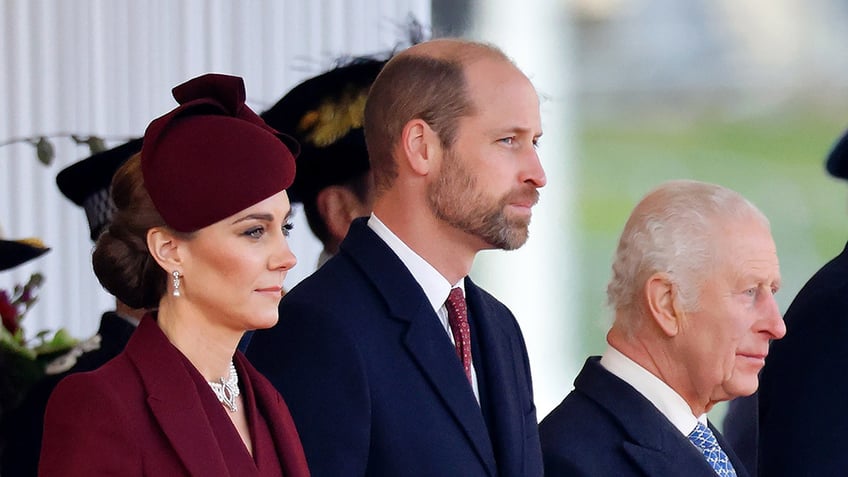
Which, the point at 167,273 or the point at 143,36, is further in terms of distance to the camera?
the point at 143,36

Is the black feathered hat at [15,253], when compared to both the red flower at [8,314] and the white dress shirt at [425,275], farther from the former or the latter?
the white dress shirt at [425,275]

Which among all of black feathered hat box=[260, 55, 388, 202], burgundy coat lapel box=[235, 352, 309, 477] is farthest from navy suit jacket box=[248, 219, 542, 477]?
black feathered hat box=[260, 55, 388, 202]

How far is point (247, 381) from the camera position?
2148 millimetres

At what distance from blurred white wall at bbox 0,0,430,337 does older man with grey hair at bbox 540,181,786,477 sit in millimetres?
2029

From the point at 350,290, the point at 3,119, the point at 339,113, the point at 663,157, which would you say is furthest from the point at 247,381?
the point at 663,157

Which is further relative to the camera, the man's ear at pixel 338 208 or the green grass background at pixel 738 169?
the green grass background at pixel 738 169

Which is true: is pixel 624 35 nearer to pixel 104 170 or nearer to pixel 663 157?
pixel 663 157

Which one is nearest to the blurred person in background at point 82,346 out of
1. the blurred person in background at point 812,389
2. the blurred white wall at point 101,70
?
the blurred person in background at point 812,389

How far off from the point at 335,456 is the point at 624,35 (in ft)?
13.6

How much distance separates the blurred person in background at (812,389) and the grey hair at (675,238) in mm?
189

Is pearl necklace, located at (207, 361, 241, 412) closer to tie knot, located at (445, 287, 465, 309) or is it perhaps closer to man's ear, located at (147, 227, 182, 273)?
man's ear, located at (147, 227, 182, 273)

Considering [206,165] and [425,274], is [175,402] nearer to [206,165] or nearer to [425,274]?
[206,165]

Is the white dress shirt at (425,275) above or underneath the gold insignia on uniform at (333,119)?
underneath

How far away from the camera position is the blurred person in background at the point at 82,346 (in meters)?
2.70
